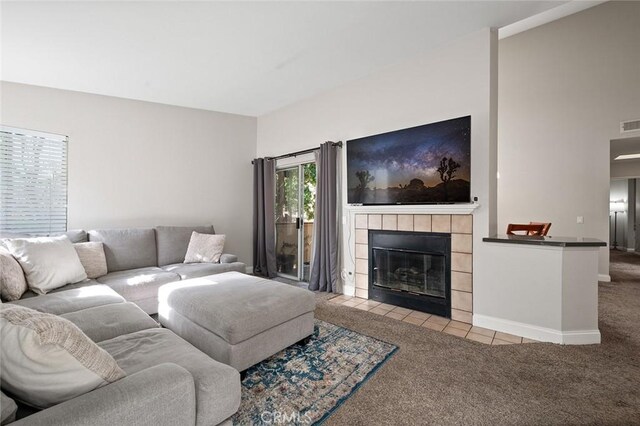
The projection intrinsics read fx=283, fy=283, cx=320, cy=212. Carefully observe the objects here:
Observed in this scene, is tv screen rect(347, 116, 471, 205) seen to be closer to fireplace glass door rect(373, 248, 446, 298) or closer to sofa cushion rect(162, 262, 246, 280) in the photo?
fireplace glass door rect(373, 248, 446, 298)

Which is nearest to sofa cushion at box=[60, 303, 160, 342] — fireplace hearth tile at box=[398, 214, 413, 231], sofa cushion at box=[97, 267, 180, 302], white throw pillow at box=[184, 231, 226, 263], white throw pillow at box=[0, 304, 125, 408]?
white throw pillow at box=[0, 304, 125, 408]

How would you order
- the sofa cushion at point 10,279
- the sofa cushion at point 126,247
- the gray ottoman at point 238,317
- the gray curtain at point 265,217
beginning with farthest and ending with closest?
the gray curtain at point 265,217 < the sofa cushion at point 126,247 < the sofa cushion at point 10,279 < the gray ottoman at point 238,317

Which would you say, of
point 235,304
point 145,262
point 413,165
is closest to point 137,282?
point 145,262

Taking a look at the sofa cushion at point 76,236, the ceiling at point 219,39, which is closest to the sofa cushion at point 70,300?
the sofa cushion at point 76,236

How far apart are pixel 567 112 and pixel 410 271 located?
4.33m

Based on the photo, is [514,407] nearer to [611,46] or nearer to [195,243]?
[195,243]

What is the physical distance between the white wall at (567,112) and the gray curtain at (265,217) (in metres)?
4.52

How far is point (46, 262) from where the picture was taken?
8.35 ft

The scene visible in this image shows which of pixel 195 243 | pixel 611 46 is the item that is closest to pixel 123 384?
pixel 195 243

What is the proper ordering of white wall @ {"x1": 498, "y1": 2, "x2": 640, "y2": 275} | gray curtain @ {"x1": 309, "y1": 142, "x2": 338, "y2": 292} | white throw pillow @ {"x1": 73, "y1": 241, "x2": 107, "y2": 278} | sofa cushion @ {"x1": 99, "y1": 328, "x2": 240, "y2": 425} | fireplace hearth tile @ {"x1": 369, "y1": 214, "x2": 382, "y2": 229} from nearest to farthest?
sofa cushion @ {"x1": 99, "y1": 328, "x2": 240, "y2": 425} → white throw pillow @ {"x1": 73, "y1": 241, "x2": 107, "y2": 278} → fireplace hearth tile @ {"x1": 369, "y1": 214, "x2": 382, "y2": 229} → gray curtain @ {"x1": 309, "y1": 142, "x2": 338, "y2": 292} → white wall @ {"x1": 498, "y1": 2, "x2": 640, "y2": 275}

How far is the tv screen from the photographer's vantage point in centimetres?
285

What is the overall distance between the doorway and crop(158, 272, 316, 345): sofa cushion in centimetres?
209

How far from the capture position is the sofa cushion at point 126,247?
3381 mm

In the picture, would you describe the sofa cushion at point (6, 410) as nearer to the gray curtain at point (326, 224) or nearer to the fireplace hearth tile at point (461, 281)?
the fireplace hearth tile at point (461, 281)
